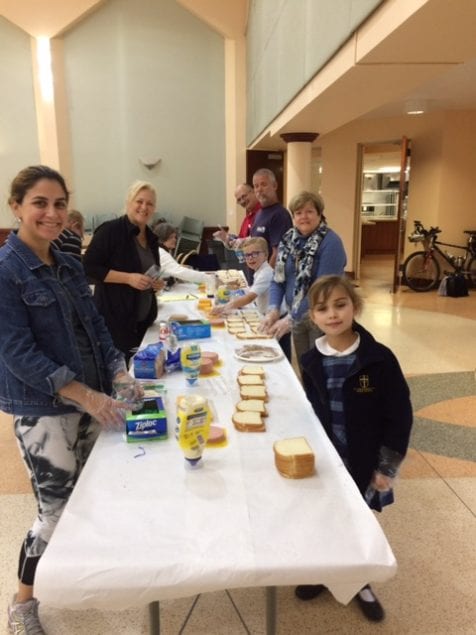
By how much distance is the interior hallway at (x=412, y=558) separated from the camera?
173 cm

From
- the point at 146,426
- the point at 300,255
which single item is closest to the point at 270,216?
the point at 300,255

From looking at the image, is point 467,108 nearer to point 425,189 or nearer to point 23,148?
point 425,189

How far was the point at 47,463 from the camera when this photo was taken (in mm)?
1500

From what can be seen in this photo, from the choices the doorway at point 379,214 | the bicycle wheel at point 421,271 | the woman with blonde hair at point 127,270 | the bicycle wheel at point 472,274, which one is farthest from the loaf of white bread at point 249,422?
the doorway at point 379,214

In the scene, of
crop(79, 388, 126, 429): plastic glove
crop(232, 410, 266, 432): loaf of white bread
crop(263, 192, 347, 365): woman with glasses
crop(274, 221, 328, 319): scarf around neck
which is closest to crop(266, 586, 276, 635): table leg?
crop(232, 410, 266, 432): loaf of white bread

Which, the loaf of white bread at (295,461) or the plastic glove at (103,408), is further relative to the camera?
the plastic glove at (103,408)

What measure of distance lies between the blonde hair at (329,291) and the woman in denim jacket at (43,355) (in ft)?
2.37

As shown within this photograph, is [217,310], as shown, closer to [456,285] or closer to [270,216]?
[270,216]

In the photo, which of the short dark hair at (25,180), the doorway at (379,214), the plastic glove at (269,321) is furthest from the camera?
the doorway at (379,214)

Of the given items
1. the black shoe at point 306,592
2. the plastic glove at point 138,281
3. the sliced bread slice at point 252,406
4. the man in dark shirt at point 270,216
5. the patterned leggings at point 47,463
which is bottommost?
the black shoe at point 306,592

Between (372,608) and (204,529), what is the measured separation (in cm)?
100

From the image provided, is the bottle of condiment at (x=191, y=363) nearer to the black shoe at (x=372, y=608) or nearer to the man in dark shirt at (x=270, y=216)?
the black shoe at (x=372, y=608)

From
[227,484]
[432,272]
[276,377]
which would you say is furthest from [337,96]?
[432,272]

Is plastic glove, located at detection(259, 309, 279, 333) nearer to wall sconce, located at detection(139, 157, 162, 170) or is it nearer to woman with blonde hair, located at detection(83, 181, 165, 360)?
woman with blonde hair, located at detection(83, 181, 165, 360)
